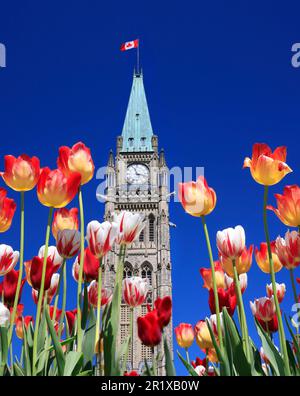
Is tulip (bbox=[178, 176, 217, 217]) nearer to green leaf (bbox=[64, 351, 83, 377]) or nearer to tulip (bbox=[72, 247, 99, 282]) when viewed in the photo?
tulip (bbox=[72, 247, 99, 282])

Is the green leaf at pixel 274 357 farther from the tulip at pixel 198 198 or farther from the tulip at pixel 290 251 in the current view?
the tulip at pixel 198 198

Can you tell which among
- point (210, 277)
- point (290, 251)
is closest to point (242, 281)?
point (210, 277)

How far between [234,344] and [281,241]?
644 millimetres

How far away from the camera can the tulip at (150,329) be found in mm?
1874

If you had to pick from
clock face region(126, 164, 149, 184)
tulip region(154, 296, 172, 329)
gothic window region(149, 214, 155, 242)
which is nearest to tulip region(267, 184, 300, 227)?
tulip region(154, 296, 172, 329)

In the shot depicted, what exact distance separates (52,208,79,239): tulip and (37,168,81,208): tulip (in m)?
0.32

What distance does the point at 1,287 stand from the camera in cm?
213

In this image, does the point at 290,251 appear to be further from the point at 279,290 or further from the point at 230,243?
the point at 279,290

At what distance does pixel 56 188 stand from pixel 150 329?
2.05ft

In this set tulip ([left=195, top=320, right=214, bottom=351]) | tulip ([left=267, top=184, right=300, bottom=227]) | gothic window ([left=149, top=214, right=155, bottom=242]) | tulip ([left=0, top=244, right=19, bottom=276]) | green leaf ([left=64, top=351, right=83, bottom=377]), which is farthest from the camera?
gothic window ([left=149, top=214, right=155, bottom=242])

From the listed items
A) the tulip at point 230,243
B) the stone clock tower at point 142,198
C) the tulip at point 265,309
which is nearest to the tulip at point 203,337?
the tulip at point 265,309

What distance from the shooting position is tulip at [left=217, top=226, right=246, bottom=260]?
1900 millimetres

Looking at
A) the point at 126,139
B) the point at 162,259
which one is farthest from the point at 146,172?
the point at 162,259
